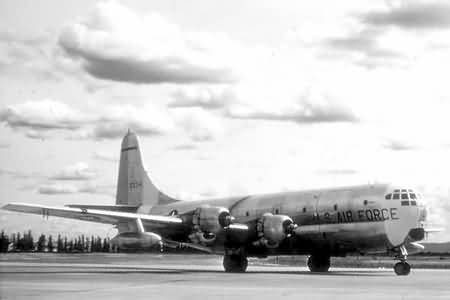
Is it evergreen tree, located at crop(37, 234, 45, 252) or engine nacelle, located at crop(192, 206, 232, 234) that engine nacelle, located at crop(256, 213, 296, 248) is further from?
evergreen tree, located at crop(37, 234, 45, 252)

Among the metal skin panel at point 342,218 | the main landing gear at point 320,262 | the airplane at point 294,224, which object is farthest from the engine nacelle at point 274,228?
the main landing gear at point 320,262

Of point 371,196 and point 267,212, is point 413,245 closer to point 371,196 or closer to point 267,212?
point 371,196

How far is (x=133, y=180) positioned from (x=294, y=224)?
15.6 metres

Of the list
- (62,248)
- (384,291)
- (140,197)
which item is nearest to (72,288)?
(384,291)

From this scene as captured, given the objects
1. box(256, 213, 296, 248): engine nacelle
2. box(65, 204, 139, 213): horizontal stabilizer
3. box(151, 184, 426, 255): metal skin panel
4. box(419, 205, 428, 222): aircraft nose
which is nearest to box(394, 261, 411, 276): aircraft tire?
box(151, 184, 426, 255): metal skin panel

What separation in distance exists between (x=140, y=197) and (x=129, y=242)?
13.4 m

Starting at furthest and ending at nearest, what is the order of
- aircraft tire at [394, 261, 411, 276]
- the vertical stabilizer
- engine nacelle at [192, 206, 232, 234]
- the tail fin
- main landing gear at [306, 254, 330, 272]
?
the vertical stabilizer
the tail fin
main landing gear at [306, 254, 330, 272]
engine nacelle at [192, 206, 232, 234]
aircraft tire at [394, 261, 411, 276]

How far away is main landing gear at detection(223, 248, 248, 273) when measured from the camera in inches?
1334

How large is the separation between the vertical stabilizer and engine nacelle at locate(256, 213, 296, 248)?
40.4ft

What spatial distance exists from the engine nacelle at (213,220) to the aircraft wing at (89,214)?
1.85 meters

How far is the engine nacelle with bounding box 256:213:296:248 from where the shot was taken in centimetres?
3212

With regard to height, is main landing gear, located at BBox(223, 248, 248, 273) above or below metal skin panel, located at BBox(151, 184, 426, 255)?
below

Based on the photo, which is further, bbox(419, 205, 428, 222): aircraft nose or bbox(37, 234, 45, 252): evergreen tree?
bbox(37, 234, 45, 252): evergreen tree

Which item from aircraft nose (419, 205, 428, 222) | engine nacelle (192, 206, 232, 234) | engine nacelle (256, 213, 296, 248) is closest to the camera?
aircraft nose (419, 205, 428, 222)
